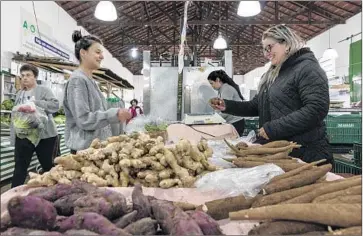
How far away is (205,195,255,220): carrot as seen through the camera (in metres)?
1.04

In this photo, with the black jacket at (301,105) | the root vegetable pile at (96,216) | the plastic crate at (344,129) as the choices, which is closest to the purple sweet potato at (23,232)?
the root vegetable pile at (96,216)

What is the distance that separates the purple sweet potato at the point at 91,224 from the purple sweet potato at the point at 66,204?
113 mm

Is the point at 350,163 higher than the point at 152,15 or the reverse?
the reverse

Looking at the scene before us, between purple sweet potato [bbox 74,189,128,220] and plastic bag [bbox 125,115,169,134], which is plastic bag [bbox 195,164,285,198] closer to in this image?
purple sweet potato [bbox 74,189,128,220]

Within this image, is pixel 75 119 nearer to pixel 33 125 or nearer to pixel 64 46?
pixel 33 125

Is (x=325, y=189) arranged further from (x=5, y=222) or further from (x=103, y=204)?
(x=5, y=222)

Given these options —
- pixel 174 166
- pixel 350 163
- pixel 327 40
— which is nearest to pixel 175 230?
pixel 174 166

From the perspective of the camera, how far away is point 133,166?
56.7 inches

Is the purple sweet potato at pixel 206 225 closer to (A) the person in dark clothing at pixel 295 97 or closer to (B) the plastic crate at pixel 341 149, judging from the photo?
(A) the person in dark clothing at pixel 295 97

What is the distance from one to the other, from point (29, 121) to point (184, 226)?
475 millimetres

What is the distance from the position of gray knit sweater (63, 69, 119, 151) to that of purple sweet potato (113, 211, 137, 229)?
3.45 ft

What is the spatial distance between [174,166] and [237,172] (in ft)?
0.85

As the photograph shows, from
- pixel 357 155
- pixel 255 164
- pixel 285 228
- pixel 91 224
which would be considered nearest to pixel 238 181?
pixel 255 164

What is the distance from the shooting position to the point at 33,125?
0.93 meters
